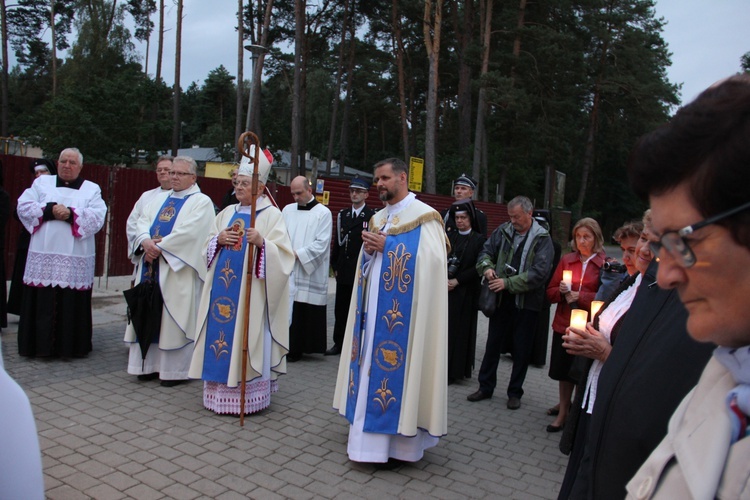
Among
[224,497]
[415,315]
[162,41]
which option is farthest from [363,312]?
[162,41]

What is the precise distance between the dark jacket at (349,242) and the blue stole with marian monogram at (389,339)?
3.30m

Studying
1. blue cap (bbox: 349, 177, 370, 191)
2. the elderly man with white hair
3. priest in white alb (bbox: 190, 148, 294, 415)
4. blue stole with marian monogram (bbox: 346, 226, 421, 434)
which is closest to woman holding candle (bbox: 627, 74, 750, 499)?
blue stole with marian monogram (bbox: 346, 226, 421, 434)

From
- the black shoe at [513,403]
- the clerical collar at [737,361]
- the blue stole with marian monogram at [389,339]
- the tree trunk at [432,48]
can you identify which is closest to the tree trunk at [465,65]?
the tree trunk at [432,48]

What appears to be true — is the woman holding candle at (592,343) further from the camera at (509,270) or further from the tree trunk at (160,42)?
the tree trunk at (160,42)

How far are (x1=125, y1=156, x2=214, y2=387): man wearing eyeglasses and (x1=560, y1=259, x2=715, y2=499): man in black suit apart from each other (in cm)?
485

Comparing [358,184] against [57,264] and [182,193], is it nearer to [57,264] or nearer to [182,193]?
[182,193]

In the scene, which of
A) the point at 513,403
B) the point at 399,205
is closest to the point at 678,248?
the point at 399,205

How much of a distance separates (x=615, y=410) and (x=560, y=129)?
25.9 metres

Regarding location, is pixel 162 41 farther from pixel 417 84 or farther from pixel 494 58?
pixel 494 58

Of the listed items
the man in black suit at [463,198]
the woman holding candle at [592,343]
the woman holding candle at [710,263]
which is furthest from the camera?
the man in black suit at [463,198]

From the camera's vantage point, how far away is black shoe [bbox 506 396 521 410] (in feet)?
19.3

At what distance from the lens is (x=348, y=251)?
7.85 m

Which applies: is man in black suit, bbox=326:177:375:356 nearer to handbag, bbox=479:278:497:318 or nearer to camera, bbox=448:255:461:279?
camera, bbox=448:255:461:279

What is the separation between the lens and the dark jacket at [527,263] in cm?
569
